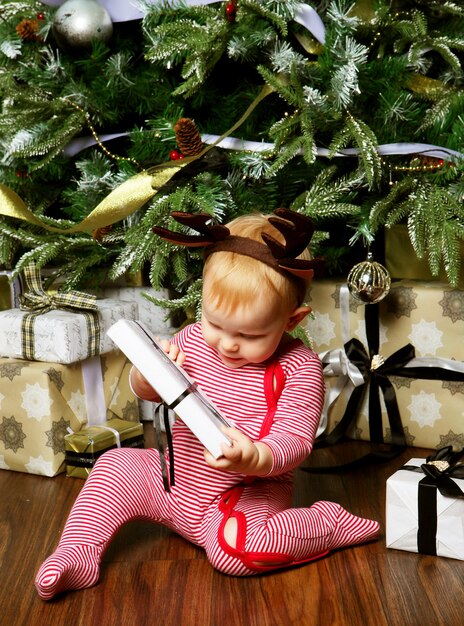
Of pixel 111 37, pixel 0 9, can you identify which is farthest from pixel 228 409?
pixel 0 9

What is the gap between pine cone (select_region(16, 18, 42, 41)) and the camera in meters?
1.50

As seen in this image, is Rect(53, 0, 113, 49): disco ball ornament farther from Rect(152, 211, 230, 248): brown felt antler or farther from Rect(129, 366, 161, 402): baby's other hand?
Rect(129, 366, 161, 402): baby's other hand

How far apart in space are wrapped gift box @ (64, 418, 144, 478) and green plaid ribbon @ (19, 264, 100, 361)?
0.48 ft

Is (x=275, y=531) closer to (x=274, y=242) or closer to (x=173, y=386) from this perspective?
(x=173, y=386)

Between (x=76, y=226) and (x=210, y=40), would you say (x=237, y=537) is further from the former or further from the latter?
(x=210, y=40)

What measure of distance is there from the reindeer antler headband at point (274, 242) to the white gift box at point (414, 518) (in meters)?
0.31

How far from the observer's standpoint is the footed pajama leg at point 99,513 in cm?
96

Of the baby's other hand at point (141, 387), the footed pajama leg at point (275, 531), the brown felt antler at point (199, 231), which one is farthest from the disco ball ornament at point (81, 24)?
the footed pajama leg at point (275, 531)

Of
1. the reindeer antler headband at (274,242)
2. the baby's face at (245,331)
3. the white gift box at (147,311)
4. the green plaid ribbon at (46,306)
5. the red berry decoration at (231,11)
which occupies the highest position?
the red berry decoration at (231,11)

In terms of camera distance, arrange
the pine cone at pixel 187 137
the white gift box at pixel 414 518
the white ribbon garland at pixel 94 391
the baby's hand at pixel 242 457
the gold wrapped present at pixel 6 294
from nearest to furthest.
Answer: the baby's hand at pixel 242 457
the white gift box at pixel 414 518
the pine cone at pixel 187 137
the white ribbon garland at pixel 94 391
the gold wrapped present at pixel 6 294

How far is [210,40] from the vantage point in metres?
1.30

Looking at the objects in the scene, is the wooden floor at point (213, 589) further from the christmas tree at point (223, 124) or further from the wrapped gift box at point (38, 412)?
the christmas tree at point (223, 124)

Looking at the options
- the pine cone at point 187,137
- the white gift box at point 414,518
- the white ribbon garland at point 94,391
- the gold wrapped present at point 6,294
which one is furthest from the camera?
the gold wrapped present at point 6,294

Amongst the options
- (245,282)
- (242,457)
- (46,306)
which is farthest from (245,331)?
(46,306)
